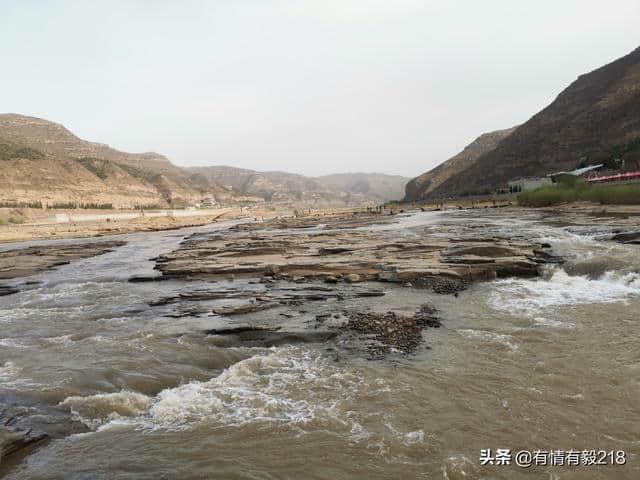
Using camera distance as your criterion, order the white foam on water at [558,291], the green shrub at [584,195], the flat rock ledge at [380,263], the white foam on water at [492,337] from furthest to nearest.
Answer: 1. the green shrub at [584,195]
2. the flat rock ledge at [380,263]
3. the white foam on water at [558,291]
4. the white foam on water at [492,337]

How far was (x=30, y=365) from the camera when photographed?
9781 mm

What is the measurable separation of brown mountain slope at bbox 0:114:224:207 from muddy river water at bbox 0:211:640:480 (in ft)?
319

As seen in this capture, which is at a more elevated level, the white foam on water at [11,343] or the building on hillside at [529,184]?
the building on hillside at [529,184]

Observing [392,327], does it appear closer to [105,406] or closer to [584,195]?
[105,406]

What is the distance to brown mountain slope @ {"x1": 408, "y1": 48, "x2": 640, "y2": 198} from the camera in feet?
332

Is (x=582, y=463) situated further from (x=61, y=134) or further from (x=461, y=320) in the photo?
(x=61, y=134)

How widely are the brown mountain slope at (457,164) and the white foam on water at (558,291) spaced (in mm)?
157849

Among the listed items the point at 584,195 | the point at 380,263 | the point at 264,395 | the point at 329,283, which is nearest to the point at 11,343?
the point at 264,395

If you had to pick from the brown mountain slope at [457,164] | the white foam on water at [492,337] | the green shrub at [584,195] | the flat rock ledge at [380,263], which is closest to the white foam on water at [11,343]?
the flat rock ledge at [380,263]

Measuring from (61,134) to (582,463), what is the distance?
221 m

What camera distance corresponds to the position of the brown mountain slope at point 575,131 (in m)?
101

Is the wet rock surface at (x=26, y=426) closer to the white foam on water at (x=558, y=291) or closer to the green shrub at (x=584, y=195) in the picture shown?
the white foam on water at (x=558, y=291)

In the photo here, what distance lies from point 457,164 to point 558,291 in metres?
180

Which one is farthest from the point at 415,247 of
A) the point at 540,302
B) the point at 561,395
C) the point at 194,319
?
the point at 561,395
